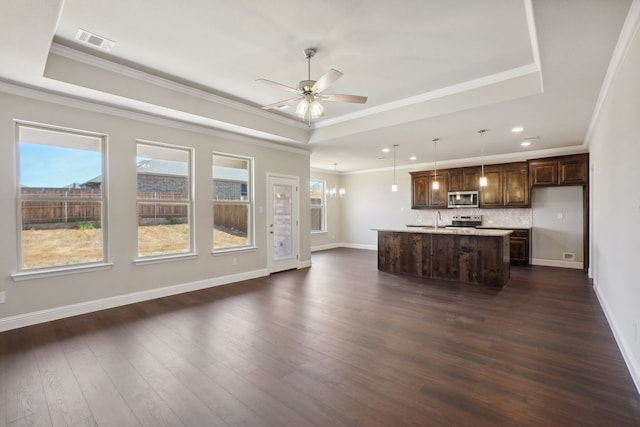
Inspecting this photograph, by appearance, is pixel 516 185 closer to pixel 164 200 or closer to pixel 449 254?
pixel 449 254

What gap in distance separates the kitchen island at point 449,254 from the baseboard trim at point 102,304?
3.20 m

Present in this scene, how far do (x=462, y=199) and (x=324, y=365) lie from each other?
6761 mm

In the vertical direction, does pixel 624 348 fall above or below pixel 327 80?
below

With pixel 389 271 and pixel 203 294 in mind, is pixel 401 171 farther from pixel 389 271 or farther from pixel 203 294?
pixel 203 294

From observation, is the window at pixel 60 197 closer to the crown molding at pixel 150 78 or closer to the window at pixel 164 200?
the window at pixel 164 200

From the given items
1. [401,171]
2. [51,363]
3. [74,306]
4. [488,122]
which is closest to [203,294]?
[74,306]

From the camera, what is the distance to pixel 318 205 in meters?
10.3

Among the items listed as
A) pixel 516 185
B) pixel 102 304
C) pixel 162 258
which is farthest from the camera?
pixel 516 185

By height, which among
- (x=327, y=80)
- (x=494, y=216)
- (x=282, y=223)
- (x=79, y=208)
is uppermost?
(x=327, y=80)

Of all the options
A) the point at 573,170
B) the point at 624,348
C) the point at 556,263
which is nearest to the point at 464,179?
the point at 573,170

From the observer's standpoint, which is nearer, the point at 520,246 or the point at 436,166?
the point at 520,246

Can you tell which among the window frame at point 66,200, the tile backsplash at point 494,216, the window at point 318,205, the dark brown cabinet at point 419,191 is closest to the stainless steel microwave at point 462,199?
the tile backsplash at point 494,216

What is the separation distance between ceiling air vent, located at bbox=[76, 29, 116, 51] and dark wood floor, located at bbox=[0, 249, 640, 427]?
3064mm

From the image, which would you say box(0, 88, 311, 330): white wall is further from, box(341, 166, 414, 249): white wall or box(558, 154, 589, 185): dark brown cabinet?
box(558, 154, 589, 185): dark brown cabinet
